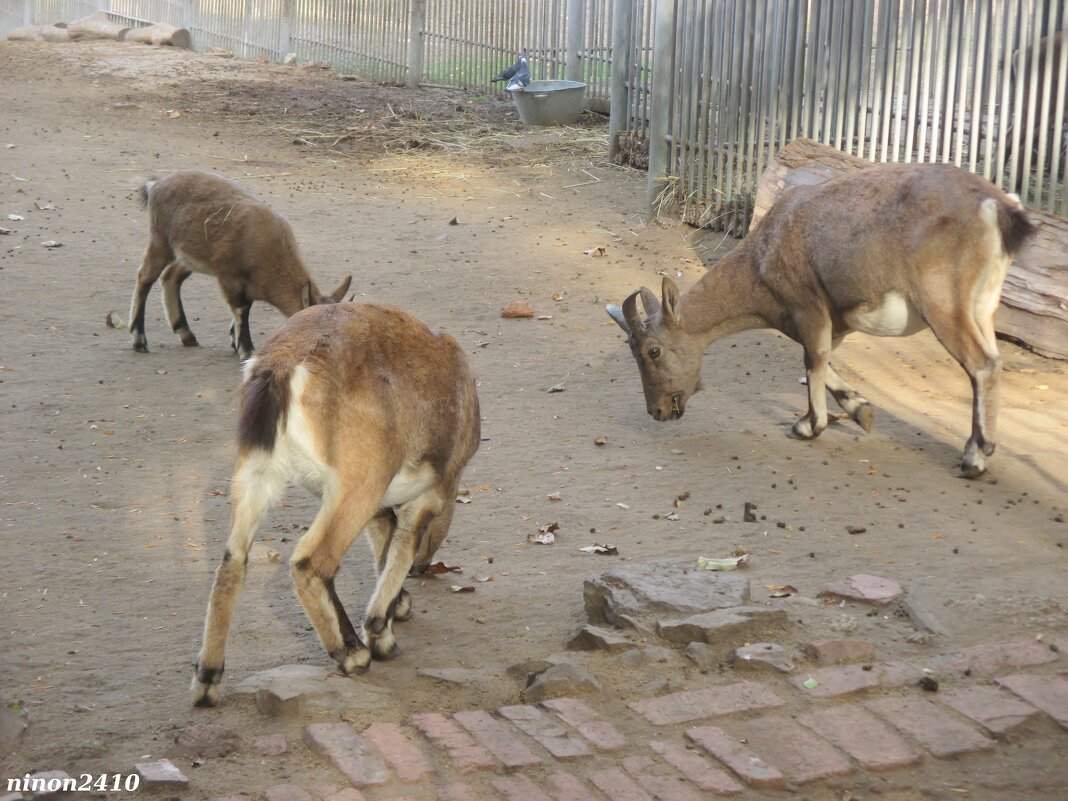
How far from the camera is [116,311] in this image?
10.1m

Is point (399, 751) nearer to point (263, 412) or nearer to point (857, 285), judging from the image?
point (263, 412)

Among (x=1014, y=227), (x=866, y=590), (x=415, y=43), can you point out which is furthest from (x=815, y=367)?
(x=415, y=43)

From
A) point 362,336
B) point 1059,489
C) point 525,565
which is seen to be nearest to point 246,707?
point 362,336

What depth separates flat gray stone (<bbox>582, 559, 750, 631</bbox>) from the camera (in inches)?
196

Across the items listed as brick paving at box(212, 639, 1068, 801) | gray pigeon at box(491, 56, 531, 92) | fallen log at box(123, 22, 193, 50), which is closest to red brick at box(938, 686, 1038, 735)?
brick paving at box(212, 639, 1068, 801)

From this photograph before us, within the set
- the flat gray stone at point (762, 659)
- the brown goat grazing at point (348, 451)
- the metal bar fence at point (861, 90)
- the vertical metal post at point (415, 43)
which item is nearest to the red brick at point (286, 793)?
the brown goat grazing at point (348, 451)

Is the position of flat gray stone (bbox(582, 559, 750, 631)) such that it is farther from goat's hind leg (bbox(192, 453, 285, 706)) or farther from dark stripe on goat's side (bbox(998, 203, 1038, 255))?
dark stripe on goat's side (bbox(998, 203, 1038, 255))

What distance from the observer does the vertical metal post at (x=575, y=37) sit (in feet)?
55.2

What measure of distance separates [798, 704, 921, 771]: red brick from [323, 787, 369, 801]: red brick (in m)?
1.51

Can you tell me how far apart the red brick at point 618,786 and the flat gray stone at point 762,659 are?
89 cm

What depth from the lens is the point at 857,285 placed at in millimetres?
7523

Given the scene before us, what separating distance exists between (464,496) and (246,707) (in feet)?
8.39

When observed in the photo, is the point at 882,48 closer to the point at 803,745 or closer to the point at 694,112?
the point at 694,112

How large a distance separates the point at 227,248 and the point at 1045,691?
6.26 meters
